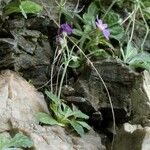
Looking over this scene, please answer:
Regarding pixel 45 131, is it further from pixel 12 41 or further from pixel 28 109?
pixel 12 41

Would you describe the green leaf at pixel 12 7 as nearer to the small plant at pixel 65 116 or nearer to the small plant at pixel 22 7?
the small plant at pixel 22 7

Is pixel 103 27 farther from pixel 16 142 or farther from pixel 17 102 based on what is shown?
pixel 16 142

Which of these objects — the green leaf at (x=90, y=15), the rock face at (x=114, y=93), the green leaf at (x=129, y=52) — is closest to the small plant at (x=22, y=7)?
the green leaf at (x=90, y=15)

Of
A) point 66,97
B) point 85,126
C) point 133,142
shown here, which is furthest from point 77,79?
point 133,142

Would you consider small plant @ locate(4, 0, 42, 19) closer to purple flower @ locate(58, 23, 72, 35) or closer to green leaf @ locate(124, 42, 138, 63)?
purple flower @ locate(58, 23, 72, 35)

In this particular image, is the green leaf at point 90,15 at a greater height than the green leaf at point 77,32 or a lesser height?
greater

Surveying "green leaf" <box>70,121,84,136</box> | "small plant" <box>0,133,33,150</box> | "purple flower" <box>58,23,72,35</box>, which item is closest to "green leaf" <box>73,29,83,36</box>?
"purple flower" <box>58,23,72,35</box>
